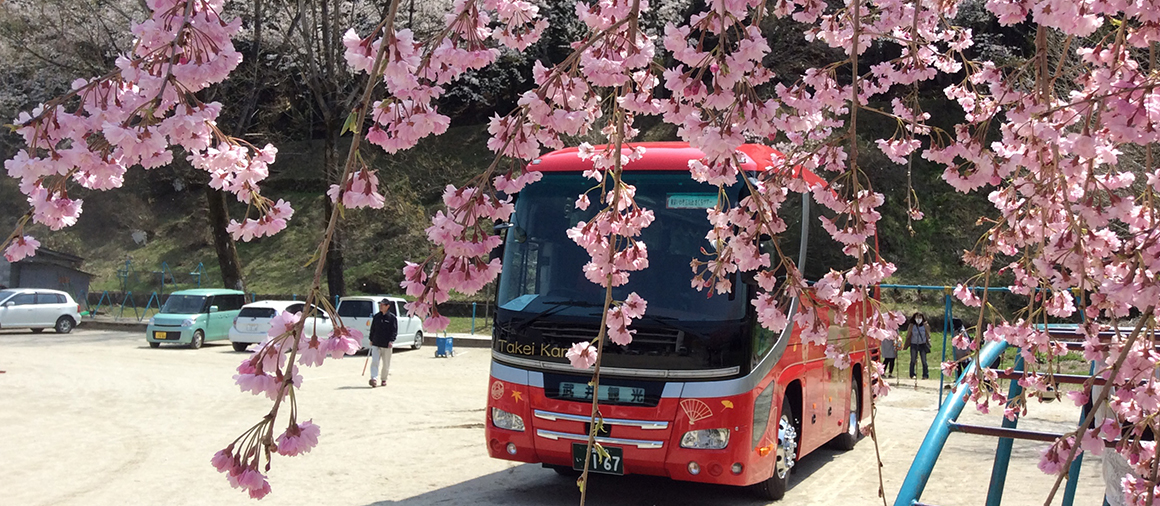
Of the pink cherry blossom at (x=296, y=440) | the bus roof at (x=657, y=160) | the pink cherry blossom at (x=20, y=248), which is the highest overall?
the bus roof at (x=657, y=160)

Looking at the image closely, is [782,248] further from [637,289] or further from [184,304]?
[184,304]

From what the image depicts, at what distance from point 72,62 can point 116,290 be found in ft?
41.7

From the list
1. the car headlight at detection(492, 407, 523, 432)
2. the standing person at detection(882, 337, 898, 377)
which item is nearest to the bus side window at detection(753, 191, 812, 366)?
the car headlight at detection(492, 407, 523, 432)

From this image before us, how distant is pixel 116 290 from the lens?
35500mm

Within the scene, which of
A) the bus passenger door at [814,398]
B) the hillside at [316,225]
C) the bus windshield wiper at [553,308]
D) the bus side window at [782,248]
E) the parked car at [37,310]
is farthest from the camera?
the hillside at [316,225]

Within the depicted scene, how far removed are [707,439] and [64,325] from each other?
2614 cm

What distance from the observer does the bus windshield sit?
6.80 metres

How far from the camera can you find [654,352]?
682cm

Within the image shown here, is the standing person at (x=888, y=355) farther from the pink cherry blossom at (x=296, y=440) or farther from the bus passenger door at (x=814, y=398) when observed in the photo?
the pink cherry blossom at (x=296, y=440)

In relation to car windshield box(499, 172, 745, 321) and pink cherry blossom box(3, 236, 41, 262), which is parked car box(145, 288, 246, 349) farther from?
pink cherry blossom box(3, 236, 41, 262)

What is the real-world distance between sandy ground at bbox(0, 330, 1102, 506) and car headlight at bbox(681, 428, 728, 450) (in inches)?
41.1

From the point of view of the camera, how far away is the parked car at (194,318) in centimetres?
2244

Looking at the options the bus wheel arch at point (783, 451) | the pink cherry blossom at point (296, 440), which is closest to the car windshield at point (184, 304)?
the bus wheel arch at point (783, 451)

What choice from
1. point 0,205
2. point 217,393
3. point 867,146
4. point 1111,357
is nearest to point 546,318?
point 1111,357
